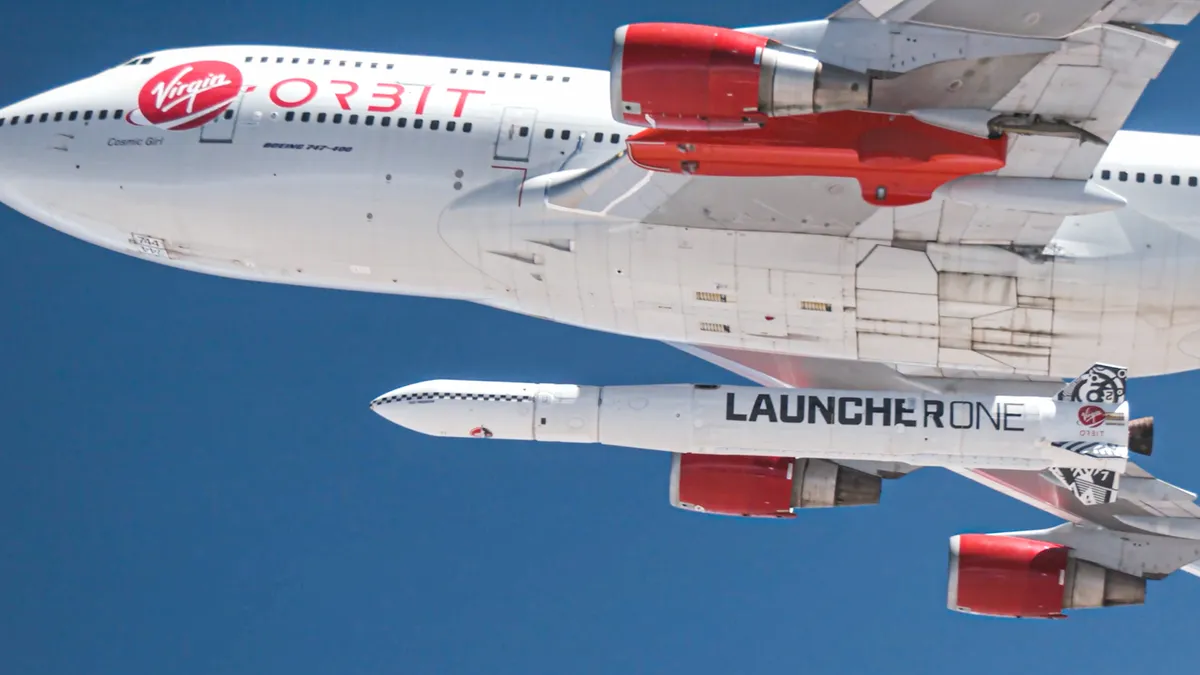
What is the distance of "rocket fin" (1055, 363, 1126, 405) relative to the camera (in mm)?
22578

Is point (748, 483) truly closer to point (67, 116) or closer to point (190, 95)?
point (190, 95)

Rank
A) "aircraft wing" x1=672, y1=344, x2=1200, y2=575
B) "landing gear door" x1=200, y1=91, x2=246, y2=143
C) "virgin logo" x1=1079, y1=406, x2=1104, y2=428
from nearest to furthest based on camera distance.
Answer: "virgin logo" x1=1079, y1=406, x2=1104, y2=428
"landing gear door" x1=200, y1=91, x2=246, y2=143
"aircraft wing" x1=672, y1=344, x2=1200, y2=575

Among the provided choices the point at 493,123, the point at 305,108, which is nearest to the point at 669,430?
the point at 493,123

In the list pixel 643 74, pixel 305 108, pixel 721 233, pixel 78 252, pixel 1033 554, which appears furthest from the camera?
pixel 78 252

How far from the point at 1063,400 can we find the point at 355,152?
430 inches

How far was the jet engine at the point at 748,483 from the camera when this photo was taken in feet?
85.7

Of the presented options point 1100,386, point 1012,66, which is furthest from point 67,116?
A: point 1100,386

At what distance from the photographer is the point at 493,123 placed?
76.7 feet

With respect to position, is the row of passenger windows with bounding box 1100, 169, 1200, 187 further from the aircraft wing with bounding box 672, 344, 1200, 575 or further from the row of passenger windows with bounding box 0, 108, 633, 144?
the row of passenger windows with bounding box 0, 108, 633, 144

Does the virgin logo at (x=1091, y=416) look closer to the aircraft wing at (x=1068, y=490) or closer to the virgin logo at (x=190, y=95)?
the aircraft wing at (x=1068, y=490)

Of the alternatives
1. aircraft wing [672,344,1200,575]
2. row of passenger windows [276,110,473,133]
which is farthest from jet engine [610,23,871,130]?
aircraft wing [672,344,1200,575]

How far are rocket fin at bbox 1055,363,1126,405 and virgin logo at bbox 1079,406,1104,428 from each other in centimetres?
10

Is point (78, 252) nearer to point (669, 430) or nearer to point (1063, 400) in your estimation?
point (669, 430)

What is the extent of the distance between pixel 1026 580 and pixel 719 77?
448 inches
